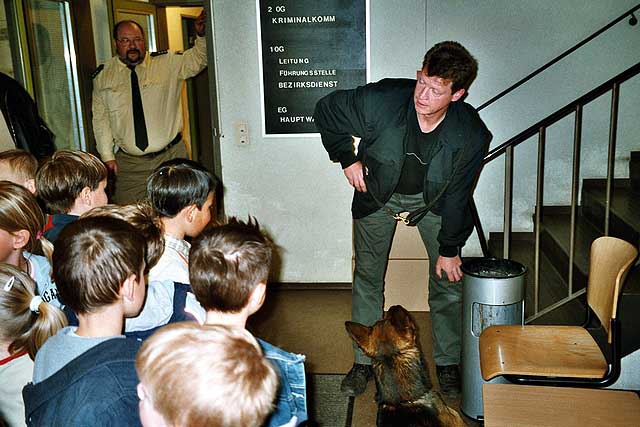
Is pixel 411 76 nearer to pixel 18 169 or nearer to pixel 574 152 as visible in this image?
pixel 574 152

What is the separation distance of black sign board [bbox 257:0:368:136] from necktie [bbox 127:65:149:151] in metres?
1.02

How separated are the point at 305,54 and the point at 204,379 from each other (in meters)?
3.34

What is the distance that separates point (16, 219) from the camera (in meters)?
2.18

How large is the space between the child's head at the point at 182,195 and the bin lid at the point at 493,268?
48.8 inches

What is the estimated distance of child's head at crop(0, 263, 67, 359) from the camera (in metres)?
1.69

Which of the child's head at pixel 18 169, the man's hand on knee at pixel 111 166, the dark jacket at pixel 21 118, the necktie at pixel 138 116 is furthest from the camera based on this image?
the necktie at pixel 138 116

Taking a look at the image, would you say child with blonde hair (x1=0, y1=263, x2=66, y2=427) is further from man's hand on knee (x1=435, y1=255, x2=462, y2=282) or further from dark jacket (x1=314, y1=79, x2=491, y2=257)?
man's hand on knee (x1=435, y1=255, x2=462, y2=282)

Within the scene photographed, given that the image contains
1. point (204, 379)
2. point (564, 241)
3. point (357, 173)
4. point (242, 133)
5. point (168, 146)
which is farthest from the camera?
point (168, 146)

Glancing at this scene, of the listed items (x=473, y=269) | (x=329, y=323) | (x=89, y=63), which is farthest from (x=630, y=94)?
(x=89, y=63)

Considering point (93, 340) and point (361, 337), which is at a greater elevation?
point (93, 340)

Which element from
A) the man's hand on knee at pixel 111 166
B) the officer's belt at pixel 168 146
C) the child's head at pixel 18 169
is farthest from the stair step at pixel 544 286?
the man's hand on knee at pixel 111 166

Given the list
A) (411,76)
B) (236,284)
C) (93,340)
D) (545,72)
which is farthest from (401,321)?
(545,72)

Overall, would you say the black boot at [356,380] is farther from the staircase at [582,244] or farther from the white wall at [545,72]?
→ the white wall at [545,72]

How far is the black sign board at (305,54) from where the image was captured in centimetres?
400
